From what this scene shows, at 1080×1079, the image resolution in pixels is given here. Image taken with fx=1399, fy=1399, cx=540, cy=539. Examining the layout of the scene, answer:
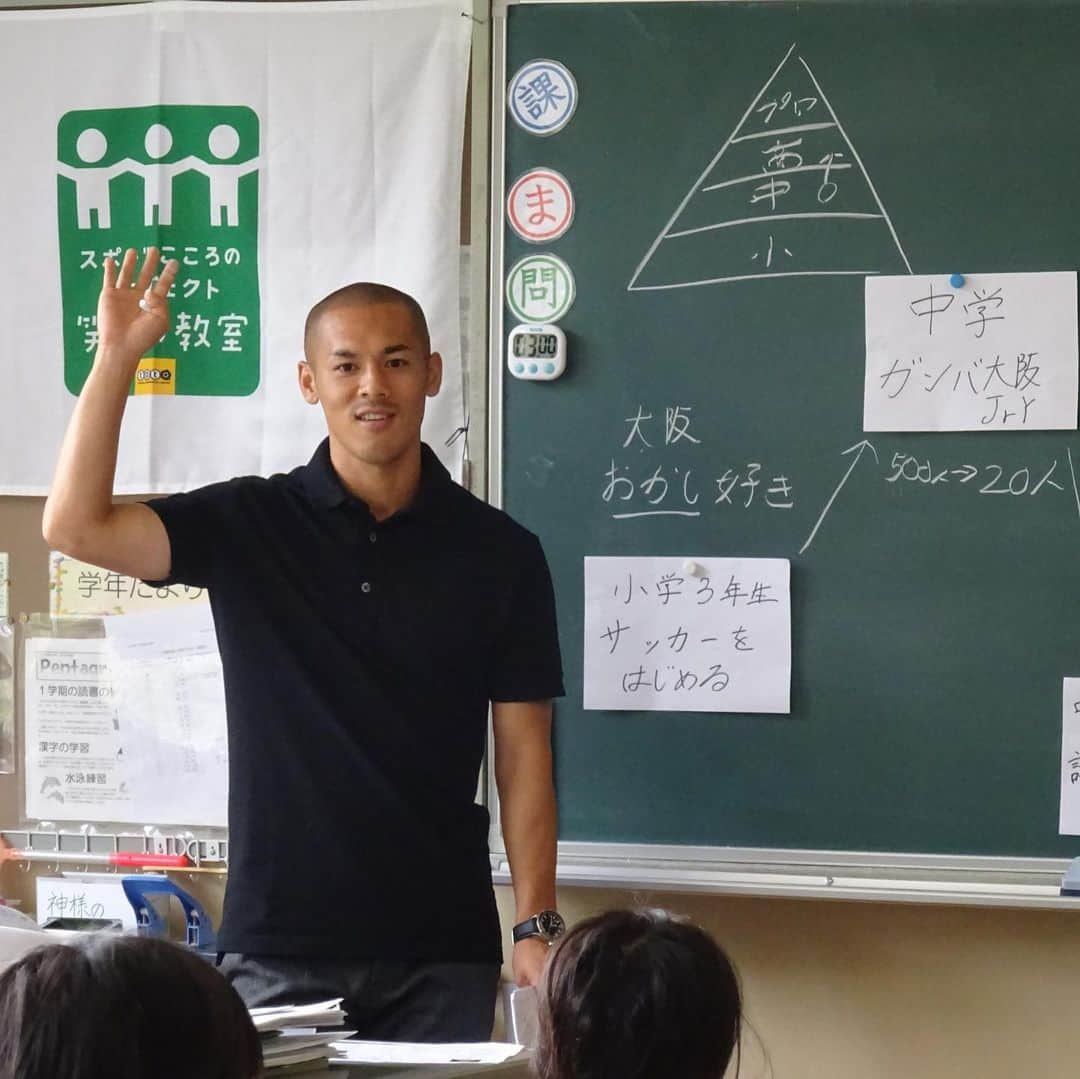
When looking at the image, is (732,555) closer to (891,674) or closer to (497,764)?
(891,674)

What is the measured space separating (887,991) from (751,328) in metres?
1.18

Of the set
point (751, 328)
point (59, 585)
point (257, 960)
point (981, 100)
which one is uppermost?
point (981, 100)

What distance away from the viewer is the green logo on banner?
8.46 feet

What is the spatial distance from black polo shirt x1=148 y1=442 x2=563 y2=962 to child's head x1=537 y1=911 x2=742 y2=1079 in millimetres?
866

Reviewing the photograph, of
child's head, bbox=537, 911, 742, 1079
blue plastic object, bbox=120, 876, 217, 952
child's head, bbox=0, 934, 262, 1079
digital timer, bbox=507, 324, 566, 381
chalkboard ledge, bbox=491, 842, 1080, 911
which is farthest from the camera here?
blue plastic object, bbox=120, 876, 217, 952

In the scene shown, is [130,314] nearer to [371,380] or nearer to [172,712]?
[371,380]

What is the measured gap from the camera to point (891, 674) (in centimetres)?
239

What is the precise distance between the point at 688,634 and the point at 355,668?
25.2 inches

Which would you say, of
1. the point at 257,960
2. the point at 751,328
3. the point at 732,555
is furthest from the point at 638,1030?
the point at 751,328

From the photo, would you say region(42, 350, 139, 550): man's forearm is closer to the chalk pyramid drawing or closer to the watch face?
the watch face

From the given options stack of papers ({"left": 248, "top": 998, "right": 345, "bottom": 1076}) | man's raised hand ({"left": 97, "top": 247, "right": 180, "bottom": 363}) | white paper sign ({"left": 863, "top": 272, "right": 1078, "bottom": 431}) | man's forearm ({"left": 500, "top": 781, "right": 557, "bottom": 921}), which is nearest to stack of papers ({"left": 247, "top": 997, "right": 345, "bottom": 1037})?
stack of papers ({"left": 248, "top": 998, "right": 345, "bottom": 1076})

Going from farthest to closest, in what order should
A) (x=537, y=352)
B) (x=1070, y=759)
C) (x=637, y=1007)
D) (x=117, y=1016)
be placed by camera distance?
(x=537, y=352) < (x=1070, y=759) < (x=637, y=1007) < (x=117, y=1016)

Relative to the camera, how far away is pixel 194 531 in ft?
6.77

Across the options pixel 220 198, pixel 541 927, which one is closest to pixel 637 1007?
pixel 541 927
